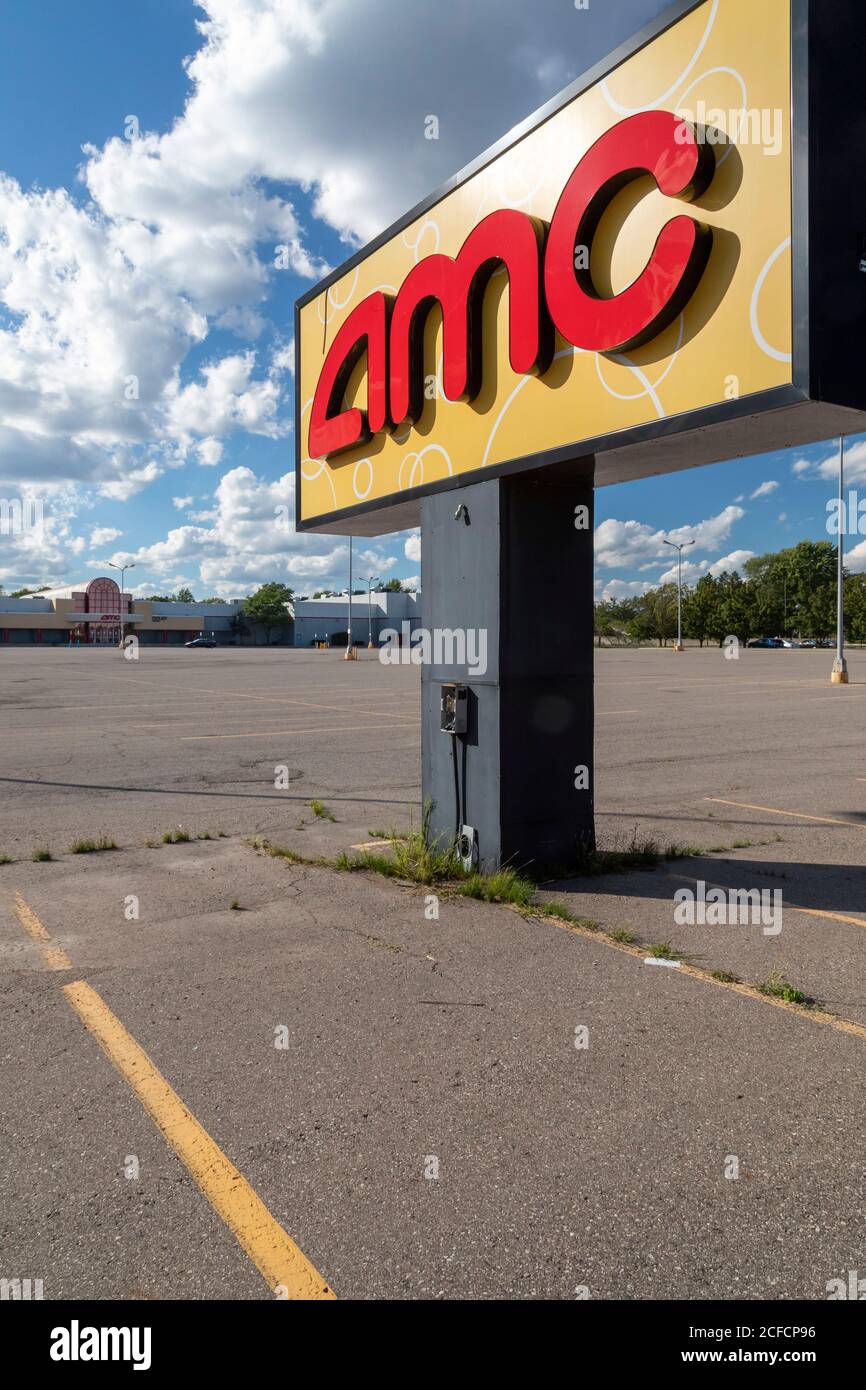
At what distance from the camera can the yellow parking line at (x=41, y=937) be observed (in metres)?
5.31

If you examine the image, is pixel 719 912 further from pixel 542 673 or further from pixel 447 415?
pixel 447 415

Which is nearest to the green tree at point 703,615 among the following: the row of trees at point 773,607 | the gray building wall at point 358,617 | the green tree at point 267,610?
the row of trees at point 773,607

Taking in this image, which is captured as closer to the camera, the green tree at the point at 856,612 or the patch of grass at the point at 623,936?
the patch of grass at the point at 623,936

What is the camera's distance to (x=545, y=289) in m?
6.31

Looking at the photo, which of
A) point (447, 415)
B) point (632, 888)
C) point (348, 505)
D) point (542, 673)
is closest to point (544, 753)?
point (542, 673)

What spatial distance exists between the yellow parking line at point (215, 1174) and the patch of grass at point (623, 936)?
3.01 metres

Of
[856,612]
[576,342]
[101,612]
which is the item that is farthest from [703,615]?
[576,342]

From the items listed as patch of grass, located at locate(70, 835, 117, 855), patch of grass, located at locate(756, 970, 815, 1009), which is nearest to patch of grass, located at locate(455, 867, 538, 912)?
patch of grass, located at locate(756, 970, 815, 1009)

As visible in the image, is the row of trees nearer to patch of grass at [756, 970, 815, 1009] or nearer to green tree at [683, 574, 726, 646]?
green tree at [683, 574, 726, 646]

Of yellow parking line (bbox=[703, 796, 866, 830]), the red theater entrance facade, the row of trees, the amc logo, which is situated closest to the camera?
the amc logo

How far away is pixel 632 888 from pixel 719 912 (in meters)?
0.78

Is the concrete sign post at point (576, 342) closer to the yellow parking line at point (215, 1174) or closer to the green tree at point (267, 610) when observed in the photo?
the yellow parking line at point (215, 1174)

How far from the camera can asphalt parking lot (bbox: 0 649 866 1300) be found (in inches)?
110

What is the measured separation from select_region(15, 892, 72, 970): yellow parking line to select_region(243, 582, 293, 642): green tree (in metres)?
112
